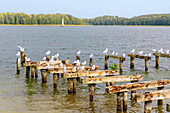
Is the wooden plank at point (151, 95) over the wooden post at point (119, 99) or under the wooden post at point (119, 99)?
over

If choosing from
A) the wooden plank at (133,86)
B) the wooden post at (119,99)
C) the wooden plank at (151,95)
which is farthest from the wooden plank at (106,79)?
the wooden plank at (151,95)

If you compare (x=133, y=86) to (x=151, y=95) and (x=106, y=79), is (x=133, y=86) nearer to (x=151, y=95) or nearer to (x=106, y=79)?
(x=151, y=95)

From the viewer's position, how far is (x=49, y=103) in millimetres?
16609

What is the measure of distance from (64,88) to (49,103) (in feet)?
13.2

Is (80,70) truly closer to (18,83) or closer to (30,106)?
(30,106)

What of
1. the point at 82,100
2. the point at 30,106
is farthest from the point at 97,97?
the point at 30,106

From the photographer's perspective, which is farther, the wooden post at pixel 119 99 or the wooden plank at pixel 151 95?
the wooden post at pixel 119 99

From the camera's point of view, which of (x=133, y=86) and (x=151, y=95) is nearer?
(x=151, y=95)

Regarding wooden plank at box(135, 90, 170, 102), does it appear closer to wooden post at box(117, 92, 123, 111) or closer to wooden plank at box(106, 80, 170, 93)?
wooden plank at box(106, 80, 170, 93)

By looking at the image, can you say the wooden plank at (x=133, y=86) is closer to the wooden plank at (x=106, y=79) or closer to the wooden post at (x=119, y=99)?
the wooden post at (x=119, y=99)

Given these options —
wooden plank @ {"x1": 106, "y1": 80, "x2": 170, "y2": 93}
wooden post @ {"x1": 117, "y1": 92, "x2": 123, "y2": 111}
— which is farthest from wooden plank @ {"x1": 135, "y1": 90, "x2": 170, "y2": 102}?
wooden post @ {"x1": 117, "y1": 92, "x2": 123, "y2": 111}

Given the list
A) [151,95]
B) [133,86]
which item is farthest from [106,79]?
[151,95]

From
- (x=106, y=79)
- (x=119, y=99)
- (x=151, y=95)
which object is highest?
(x=106, y=79)

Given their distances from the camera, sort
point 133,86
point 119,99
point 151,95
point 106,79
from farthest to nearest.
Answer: point 106,79, point 119,99, point 133,86, point 151,95
